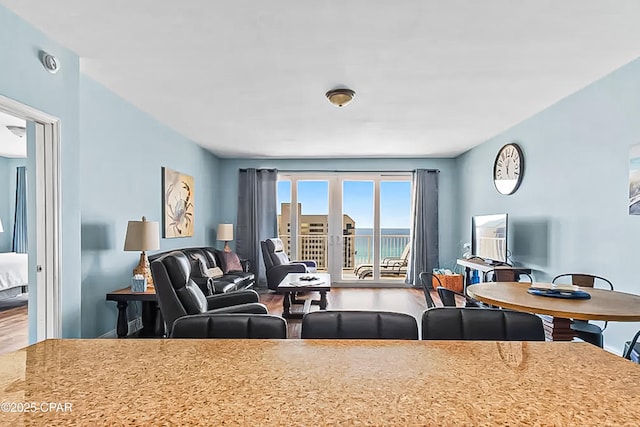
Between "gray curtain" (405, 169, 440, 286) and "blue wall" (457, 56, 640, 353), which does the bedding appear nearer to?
"gray curtain" (405, 169, 440, 286)

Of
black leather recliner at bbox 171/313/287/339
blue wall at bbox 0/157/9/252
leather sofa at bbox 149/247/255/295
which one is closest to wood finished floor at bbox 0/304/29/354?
leather sofa at bbox 149/247/255/295

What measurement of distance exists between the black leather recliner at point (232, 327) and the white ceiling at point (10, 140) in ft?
15.7

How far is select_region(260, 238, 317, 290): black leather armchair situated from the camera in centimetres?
635

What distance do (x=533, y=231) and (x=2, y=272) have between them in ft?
23.1

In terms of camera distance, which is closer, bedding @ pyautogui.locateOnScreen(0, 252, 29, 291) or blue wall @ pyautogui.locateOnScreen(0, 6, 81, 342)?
blue wall @ pyautogui.locateOnScreen(0, 6, 81, 342)

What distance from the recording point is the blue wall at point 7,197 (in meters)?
6.94

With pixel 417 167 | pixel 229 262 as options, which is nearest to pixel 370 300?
pixel 229 262

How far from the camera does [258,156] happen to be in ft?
24.0

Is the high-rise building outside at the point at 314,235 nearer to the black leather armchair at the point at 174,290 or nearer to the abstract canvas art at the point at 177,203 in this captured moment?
the abstract canvas art at the point at 177,203

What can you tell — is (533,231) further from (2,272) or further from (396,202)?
(2,272)

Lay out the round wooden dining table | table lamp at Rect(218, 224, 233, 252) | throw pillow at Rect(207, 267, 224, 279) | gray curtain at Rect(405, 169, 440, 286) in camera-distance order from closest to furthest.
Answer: the round wooden dining table
throw pillow at Rect(207, 267, 224, 279)
table lamp at Rect(218, 224, 233, 252)
gray curtain at Rect(405, 169, 440, 286)

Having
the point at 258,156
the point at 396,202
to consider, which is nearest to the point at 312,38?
the point at 258,156

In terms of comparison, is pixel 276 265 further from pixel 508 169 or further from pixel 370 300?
A: pixel 508 169

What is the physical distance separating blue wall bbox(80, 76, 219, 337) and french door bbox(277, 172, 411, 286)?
9.66 ft
